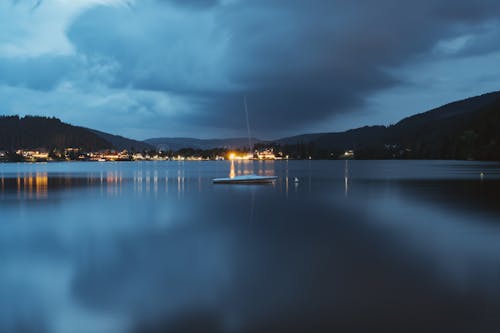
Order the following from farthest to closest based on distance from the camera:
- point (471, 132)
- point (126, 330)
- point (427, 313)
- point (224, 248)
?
point (471, 132) < point (224, 248) < point (427, 313) < point (126, 330)

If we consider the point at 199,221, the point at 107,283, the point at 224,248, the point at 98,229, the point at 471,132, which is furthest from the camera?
the point at 471,132

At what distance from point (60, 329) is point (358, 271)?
748cm

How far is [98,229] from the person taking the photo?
818 inches

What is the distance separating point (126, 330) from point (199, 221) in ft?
49.8

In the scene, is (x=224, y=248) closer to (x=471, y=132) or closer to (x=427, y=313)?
(x=427, y=313)

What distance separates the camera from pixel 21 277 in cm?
1214

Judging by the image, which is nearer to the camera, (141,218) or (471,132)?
(141,218)

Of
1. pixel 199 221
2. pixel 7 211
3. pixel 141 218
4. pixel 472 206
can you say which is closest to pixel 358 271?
pixel 199 221

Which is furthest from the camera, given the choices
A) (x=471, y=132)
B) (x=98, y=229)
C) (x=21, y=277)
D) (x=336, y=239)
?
(x=471, y=132)

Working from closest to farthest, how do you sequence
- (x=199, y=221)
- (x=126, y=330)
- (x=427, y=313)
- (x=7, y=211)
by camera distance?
(x=126, y=330) → (x=427, y=313) → (x=199, y=221) → (x=7, y=211)

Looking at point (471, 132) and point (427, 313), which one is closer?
point (427, 313)

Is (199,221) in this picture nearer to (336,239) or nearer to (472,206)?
(336,239)

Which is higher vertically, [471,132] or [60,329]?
[471,132]

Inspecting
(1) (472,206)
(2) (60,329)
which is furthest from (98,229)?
(1) (472,206)
